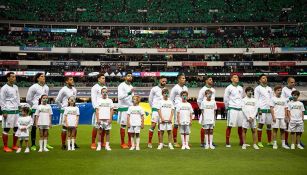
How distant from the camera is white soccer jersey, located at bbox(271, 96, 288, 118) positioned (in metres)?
14.0

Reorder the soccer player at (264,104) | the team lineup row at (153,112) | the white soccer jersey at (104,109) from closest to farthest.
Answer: the team lineup row at (153,112) < the white soccer jersey at (104,109) < the soccer player at (264,104)

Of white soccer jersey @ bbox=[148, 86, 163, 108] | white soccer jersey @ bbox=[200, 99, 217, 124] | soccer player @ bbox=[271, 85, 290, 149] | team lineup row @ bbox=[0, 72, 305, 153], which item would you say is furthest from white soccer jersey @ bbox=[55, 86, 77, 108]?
soccer player @ bbox=[271, 85, 290, 149]

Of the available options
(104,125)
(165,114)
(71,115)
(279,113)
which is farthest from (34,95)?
(279,113)

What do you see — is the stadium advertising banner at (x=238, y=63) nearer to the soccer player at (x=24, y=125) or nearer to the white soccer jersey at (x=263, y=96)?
the white soccer jersey at (x=263, y=96)

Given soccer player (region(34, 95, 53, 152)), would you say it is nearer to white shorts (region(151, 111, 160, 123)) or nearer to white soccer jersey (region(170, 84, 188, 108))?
white shorts (region(151, 111, 160, 123))

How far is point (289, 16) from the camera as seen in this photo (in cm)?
6881

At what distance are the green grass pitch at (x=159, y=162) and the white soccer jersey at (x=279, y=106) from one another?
5.62 feet

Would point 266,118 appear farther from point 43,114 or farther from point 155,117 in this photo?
point 43,114

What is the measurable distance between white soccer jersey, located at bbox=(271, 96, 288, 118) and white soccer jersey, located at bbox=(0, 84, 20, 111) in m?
9.97

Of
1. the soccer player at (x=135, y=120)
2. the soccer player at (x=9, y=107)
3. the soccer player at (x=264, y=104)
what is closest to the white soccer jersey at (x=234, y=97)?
the soccer player at (x=264, y=104)

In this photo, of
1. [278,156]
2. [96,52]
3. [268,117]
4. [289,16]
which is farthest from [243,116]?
[289,16]

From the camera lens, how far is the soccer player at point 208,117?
43.9 feet

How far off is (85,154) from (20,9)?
64.4 m

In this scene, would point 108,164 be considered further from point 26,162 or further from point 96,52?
point 96,52
